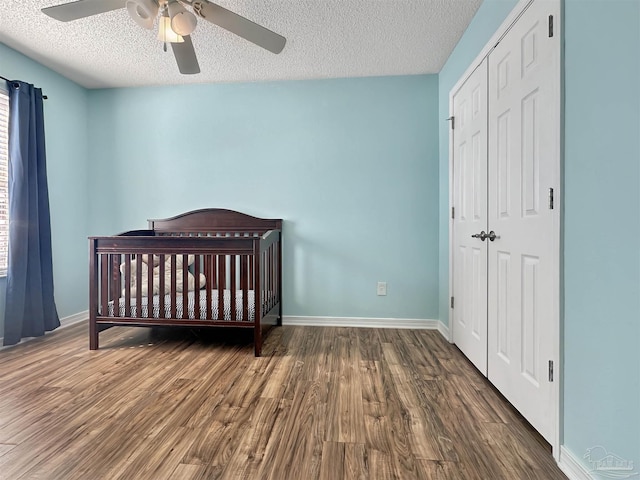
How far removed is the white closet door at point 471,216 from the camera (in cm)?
193

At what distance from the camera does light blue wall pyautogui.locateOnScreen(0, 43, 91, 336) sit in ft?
9.39

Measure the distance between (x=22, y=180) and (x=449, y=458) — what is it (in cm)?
323

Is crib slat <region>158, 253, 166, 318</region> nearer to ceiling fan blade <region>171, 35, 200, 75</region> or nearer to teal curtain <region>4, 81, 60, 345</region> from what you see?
teal curtain <region>4, 81, 60, 345</region>

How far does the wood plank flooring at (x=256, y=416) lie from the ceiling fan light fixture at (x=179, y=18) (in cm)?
175

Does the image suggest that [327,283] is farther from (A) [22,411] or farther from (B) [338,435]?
(A) [22,411]

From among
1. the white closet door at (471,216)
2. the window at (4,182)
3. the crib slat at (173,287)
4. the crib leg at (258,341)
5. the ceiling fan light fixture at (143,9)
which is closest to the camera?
the ceiling fan light fixture at (143,9)

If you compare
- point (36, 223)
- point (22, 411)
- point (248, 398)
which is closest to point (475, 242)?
point (248, 398)

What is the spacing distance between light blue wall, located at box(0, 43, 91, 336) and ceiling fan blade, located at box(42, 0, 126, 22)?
5.07 feet

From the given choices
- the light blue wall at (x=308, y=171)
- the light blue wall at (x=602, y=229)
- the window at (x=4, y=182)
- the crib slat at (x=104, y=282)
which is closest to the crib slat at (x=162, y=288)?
the crib slat at (x=104, y=282)

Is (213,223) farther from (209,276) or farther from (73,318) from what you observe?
(73,318)

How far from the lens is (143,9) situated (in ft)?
4.66

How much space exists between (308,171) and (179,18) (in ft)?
5.57

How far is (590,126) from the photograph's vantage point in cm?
105

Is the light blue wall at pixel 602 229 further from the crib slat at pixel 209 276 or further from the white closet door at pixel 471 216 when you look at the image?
the crib slat at pixel 209 276
